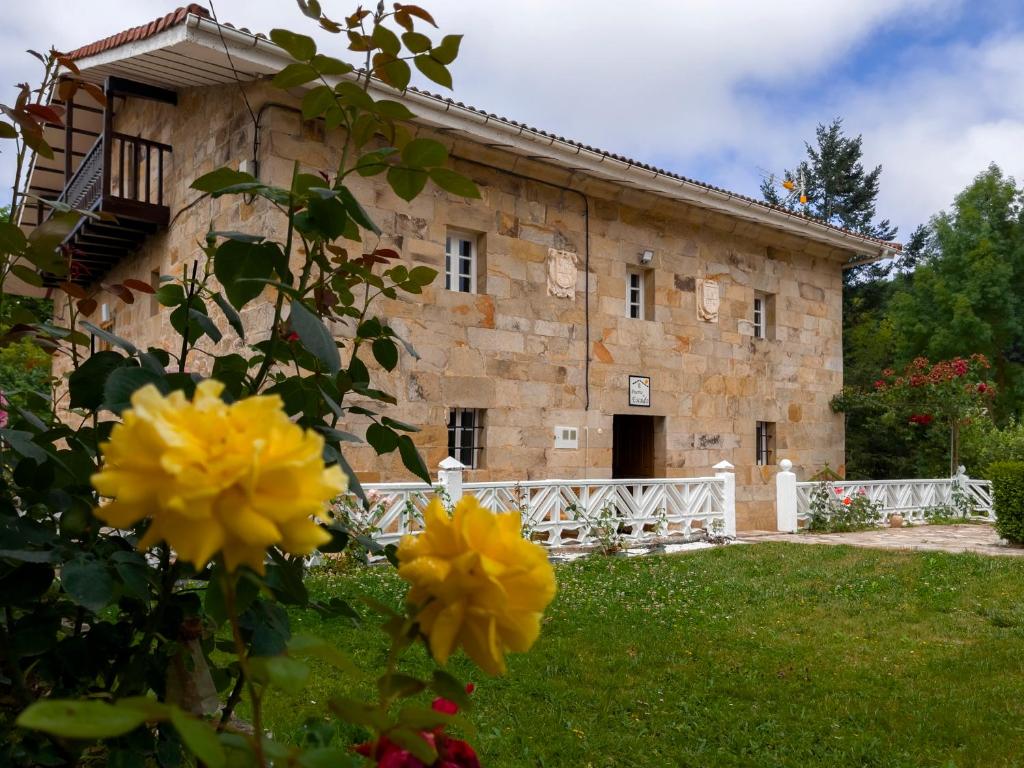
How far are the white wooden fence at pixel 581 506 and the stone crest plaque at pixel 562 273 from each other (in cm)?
267

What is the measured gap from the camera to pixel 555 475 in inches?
427

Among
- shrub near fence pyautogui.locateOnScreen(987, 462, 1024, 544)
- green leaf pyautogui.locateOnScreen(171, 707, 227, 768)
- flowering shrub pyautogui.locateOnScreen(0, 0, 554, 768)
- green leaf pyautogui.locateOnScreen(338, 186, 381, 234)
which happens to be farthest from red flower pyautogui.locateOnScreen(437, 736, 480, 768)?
shrub near fence pyautogui.locateOnScreen(987, 462, 1024, 544)

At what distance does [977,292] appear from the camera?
27.0m

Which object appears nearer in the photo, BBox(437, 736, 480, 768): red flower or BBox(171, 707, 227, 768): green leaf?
BBox(171, 707, 227, 768): green leaf

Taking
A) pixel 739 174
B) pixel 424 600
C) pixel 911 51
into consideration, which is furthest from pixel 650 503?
pixel 739 174

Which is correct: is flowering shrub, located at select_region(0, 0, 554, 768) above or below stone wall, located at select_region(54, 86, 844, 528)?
below

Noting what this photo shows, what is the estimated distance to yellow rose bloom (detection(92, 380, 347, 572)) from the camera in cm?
65

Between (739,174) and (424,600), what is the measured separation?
5479 cm

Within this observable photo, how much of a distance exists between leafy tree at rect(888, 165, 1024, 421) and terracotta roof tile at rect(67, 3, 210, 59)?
1010 inches

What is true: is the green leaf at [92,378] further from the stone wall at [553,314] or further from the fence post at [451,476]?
the fence post at [451,476]

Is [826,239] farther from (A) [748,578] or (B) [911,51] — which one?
(B) [911,51]

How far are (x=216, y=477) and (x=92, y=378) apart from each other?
0.91 meters

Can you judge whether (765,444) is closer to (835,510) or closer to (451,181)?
(835,510)

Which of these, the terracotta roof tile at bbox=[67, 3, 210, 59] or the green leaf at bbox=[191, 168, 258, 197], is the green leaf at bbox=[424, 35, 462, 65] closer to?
the green leaf at bbox=[191, 168, 258, 197]
